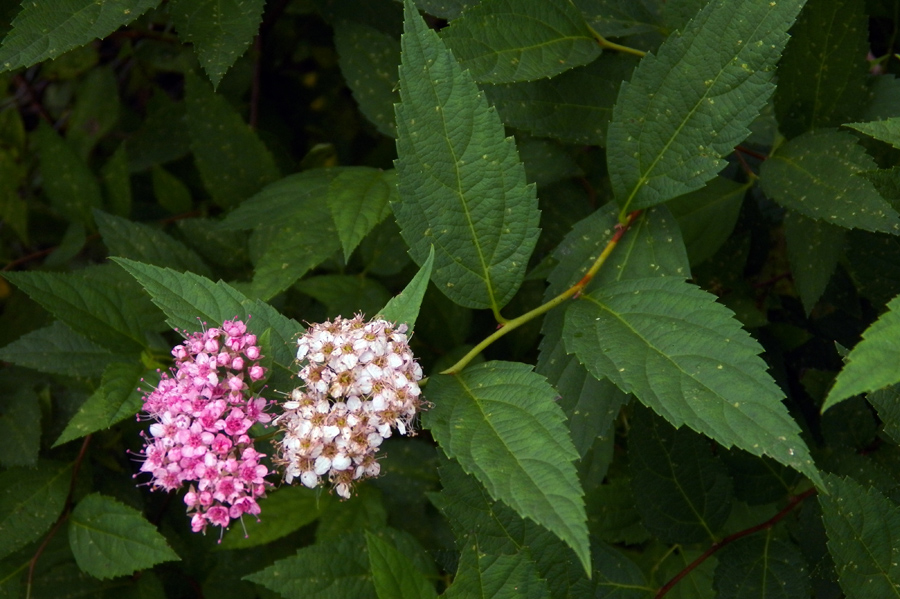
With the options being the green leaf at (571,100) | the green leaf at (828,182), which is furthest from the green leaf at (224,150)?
A: the green leaf at (828,182)

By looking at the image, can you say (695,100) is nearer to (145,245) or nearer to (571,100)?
(571,100)

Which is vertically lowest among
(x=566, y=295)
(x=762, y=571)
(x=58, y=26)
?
(x=762, y=571)

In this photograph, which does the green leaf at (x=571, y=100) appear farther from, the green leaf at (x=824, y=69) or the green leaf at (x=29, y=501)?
the green leaf at (x=29, y=501)

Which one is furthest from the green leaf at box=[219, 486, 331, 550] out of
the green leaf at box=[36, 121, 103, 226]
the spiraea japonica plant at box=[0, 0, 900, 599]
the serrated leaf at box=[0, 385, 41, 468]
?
the green leaf at box=[36, 121, 103, 226]

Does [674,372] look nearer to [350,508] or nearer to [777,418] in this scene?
[777,418]

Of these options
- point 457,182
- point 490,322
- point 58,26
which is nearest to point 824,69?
point 457,182

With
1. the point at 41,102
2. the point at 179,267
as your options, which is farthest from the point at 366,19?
the point at 41,102

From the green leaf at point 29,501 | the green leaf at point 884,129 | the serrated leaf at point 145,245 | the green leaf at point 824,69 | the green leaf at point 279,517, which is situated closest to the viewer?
the green leaf at point 884,129

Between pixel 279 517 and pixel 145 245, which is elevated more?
pixel 145 245
